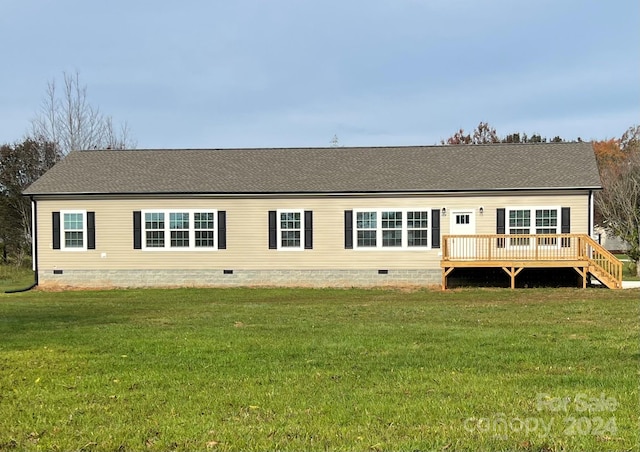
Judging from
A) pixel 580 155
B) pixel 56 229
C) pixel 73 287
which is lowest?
pixel 73 287

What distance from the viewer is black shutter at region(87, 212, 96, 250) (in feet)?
68.2

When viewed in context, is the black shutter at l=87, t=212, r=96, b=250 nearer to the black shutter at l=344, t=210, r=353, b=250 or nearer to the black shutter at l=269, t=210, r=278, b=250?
the black shutter at l=269, t=210, r=278, b=250

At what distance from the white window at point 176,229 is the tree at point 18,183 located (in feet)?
59.7

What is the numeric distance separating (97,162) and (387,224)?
11.6 m

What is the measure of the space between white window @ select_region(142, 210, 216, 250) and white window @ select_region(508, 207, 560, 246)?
10.0 m

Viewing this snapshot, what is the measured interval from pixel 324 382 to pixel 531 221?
49.5 feet

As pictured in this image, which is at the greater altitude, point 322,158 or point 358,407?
point 322,158

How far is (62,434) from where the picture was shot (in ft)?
15.3

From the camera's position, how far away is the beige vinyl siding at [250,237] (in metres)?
20.0

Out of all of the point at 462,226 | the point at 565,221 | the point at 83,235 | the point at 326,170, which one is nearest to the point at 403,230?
the point at 462,226

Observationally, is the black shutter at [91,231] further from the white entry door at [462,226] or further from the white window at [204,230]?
the white entry door at [462,226]

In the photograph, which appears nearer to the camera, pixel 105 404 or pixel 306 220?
pixel 105 404

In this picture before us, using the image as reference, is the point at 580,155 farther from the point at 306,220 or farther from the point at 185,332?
the point at 185,332

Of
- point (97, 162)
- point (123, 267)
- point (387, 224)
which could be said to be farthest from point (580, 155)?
point (97, 162)
